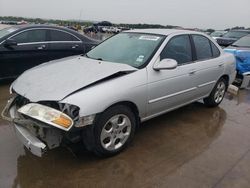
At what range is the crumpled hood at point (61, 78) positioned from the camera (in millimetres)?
3011

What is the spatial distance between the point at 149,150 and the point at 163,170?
494 mm

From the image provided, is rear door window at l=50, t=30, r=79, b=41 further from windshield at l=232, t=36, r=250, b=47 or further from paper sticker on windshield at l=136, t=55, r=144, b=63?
windshield at l=232, t=36, r=250, b=47

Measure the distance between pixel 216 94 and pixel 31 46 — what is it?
424 cm

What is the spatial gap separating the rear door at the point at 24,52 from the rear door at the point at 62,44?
0.17m

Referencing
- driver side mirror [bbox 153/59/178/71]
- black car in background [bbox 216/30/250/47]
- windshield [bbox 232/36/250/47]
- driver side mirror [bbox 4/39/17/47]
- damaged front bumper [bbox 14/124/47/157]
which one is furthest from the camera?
black car in background [bbox 216/30/250/47]

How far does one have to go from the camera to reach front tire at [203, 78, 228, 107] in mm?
5300

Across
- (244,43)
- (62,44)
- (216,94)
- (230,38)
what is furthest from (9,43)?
(230,38)

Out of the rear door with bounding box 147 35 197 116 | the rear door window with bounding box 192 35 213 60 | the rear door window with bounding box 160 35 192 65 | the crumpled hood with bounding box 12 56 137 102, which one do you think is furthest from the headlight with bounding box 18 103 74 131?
the rear door window with bounding box 192 35 213 60

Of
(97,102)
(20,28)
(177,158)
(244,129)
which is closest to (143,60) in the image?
(97,102)

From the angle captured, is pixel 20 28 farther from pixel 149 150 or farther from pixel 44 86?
pixel 149 150

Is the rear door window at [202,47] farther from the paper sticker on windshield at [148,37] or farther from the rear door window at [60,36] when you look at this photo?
the rear door window at [60,36]

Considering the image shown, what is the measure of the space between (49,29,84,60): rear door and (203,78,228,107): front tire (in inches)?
139

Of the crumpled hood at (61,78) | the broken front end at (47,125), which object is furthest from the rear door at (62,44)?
the broken front end at (47,125)

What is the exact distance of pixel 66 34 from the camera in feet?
22.8
